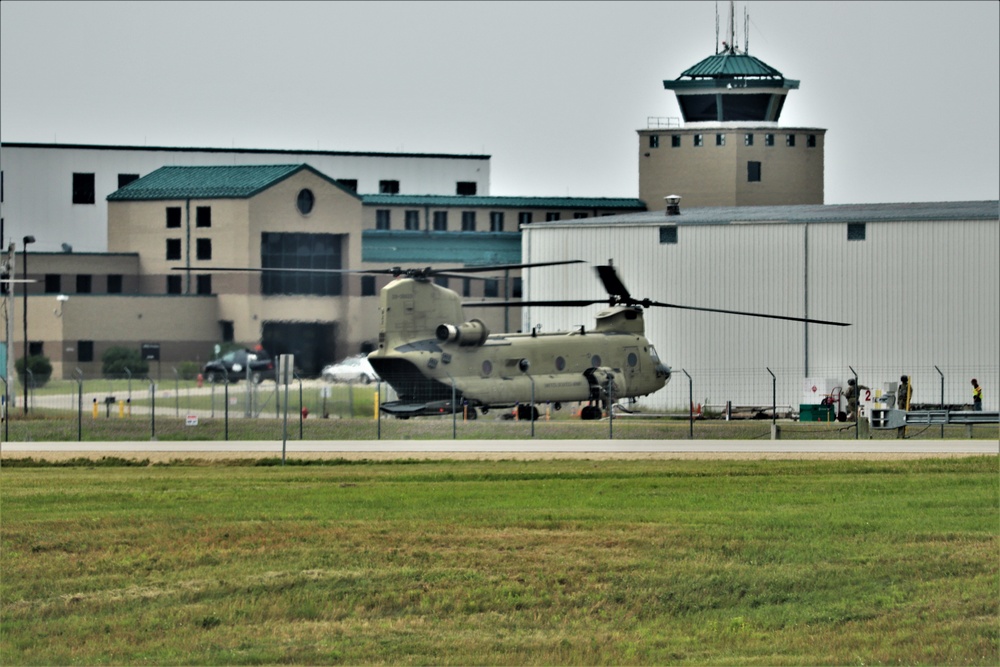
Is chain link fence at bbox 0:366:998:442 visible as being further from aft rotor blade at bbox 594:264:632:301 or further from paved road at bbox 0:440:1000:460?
aft rotor blade at bbox 594:264:632:301

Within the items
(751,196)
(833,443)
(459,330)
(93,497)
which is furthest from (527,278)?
(93,497)

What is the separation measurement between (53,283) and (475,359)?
44.1 meters

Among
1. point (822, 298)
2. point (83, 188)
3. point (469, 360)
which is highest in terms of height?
point (83, 188)

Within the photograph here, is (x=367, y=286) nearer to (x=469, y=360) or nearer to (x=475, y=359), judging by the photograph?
(x=475, y=359)

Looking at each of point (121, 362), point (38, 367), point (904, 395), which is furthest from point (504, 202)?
point (904, 395)

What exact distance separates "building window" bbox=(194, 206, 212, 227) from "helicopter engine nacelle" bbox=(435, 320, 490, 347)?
3976cm

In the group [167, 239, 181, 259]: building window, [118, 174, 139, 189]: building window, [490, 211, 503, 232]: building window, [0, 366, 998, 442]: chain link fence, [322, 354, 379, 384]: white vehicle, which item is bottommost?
[0, 366, 998, 442]: chain link fence

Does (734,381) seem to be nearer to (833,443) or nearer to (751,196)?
(833,443)

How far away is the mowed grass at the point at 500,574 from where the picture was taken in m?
16.0

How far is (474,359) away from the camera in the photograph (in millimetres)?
47406

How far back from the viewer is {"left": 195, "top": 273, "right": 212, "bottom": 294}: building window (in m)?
84.4

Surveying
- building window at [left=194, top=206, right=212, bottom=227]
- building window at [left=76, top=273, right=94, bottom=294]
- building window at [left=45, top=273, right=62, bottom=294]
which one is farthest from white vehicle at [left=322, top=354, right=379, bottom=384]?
building window at [left=45, top=273, right=62, bottom=294]

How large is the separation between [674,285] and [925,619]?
43.5 metres

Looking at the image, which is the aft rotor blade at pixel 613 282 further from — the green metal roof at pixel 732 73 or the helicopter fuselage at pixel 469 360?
the green metal roof at pixel 732 73
